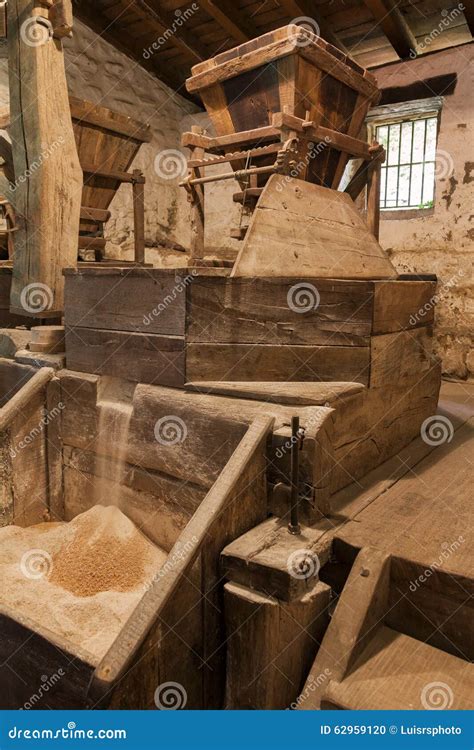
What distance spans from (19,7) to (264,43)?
185 centimetres

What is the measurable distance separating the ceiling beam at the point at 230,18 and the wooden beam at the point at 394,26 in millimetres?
1667

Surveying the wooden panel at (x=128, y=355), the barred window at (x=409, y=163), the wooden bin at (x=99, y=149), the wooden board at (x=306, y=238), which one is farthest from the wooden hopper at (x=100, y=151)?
the barred window at (x=409, y=163)

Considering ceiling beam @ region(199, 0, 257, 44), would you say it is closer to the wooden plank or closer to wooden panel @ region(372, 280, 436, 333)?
wooden panel @ region(372, 280, 436, 333)

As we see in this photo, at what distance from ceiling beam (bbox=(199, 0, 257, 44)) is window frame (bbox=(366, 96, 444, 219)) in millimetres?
1943

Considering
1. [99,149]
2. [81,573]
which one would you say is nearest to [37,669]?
[81,573]

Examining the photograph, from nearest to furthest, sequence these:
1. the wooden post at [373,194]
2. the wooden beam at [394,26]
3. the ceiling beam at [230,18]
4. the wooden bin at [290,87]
Result: the wooden bin at [290,87] < the wooden post at [373,194] < the wooden beam at [394,26] < the ceiling beam at [230,18]

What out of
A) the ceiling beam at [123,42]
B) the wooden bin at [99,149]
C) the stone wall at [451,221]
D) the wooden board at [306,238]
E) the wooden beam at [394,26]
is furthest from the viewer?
the ceiling beam at [123,42]

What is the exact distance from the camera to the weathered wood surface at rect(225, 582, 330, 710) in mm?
1944

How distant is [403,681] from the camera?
1814 millimetres

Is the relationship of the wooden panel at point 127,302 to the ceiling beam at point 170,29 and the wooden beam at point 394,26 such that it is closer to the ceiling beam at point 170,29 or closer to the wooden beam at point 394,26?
the wooden beam at point 394,26

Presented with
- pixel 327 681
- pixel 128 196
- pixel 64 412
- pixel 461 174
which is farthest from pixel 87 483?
pixel 128 196

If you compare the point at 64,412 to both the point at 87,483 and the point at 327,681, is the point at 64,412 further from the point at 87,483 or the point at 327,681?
the point at 327,681

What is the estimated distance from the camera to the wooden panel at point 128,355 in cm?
295

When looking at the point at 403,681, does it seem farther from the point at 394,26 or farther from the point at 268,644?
the point at 394,26
